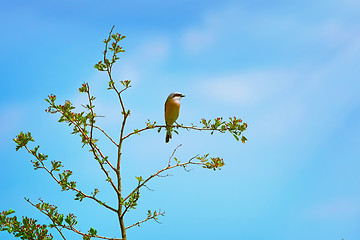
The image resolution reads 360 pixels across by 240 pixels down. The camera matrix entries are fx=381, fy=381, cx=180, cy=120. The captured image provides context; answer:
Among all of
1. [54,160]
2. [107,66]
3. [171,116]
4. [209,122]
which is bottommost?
[54,160]

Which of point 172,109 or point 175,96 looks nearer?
point 172,109

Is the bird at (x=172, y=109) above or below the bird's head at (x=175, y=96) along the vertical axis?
below

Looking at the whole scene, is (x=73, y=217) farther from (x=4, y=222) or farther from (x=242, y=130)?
(x=242, y=130)

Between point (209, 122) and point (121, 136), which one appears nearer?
point (121, 136)

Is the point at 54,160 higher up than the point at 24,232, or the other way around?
the point at 54,160

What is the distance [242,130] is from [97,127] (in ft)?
7.78

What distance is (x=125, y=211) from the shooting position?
579 centimetres

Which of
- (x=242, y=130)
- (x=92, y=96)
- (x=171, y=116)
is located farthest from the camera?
(x=171, y=116)

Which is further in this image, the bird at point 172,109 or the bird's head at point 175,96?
the bird's head at point 175,96

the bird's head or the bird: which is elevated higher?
the bird's head

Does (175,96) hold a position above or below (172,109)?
above

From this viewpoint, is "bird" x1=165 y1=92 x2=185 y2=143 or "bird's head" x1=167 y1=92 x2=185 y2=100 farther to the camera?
"bird's head" x1=167 y1=92 x2=185 y2=100

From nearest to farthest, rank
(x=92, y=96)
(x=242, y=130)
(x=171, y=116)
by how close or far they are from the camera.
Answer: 1. (x=92, y=96)
2. (x=242, y=130)
3. (x=171, y=116)

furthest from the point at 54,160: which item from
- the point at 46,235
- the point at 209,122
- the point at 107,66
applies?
the point at 209,122
